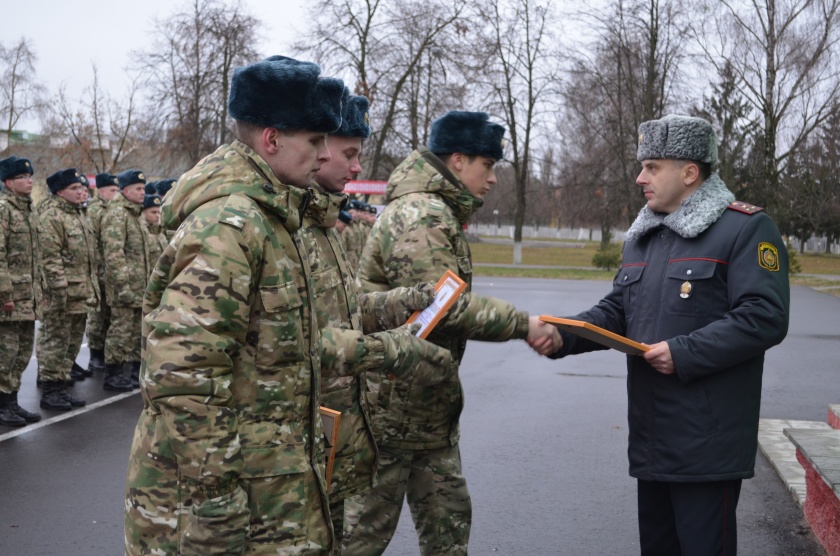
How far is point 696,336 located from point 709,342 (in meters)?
0.06

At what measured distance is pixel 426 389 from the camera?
3.96m

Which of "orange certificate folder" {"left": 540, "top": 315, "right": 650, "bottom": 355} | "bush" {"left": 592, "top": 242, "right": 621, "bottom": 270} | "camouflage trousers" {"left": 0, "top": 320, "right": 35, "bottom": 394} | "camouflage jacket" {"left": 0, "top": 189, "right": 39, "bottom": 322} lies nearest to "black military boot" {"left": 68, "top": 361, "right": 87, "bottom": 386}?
"camouflage trousers" {"left": 0, "top": 320, "right": 35, "bottom": 394}

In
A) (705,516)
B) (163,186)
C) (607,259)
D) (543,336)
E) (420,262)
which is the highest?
(163,186)

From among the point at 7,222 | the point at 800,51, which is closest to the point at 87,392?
the point at 7,222

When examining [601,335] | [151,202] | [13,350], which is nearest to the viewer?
[601,335]

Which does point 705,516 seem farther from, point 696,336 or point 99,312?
point 99,312

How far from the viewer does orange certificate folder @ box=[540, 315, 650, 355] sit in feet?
A: 10.8

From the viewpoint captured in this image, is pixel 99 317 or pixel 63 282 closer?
pixel 63 282

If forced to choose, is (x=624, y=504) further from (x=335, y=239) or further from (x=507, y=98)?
(x=507, y=98)

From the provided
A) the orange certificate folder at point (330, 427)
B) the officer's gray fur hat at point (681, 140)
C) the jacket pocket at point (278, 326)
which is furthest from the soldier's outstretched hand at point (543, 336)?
the jacket pocket at point (278, 326)

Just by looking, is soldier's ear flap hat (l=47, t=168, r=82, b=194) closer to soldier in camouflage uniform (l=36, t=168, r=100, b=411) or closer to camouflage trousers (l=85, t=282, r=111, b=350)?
soldier in camouflage uniform (l=36, t=168, r=100, b=411)

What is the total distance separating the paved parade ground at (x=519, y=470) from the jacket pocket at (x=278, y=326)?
108 inches

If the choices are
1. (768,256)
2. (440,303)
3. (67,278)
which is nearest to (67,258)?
(67,278)

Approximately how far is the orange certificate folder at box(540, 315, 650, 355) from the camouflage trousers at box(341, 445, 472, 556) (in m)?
0.94
